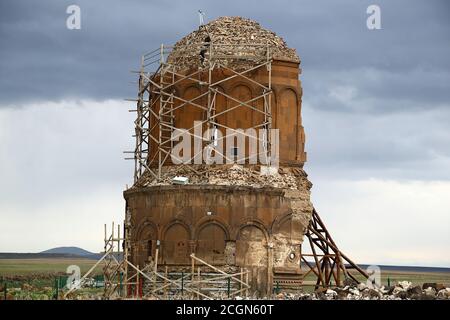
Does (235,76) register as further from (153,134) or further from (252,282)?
(252,282)

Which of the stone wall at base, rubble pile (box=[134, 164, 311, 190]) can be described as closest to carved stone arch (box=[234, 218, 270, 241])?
the stone wall at base

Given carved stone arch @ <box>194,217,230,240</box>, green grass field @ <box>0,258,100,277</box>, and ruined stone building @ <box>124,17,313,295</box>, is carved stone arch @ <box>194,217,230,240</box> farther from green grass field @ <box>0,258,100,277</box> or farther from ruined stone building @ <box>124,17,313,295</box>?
green grass field @ <box>0,258,100,277</box>

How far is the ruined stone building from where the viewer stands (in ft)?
152

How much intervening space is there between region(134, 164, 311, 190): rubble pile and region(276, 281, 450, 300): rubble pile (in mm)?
5086

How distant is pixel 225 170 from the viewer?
48.1m

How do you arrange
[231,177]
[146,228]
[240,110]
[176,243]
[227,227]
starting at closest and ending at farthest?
[227,227]
[176,243]
[231,177]
[146,228]
[240,110]

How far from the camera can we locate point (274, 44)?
5031cm

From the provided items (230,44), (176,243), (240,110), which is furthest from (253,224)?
(230,44)

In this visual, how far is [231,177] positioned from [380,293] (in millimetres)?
8184

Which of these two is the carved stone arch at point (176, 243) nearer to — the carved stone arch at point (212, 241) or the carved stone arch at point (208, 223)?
the carved stone arch at point (208, 223)

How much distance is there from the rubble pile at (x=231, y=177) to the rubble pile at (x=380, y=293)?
16.7ft

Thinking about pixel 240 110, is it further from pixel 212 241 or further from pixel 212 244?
pixel 212 244
